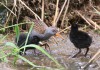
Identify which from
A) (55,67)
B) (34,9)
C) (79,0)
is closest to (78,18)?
(79,0)

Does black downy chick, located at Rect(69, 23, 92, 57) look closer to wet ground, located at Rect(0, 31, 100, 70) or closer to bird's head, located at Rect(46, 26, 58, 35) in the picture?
wet ground, located at Rect(0, 31, 100, 70)

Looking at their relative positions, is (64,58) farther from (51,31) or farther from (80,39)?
(51,31)

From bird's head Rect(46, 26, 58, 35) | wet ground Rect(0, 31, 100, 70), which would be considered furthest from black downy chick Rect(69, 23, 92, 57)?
bird's head Rect(46, 26, 58, 35)

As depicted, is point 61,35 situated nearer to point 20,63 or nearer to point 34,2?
point 34,2

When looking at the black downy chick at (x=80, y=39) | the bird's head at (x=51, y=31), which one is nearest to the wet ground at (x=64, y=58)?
the black downy chick at (x=80, y=39)

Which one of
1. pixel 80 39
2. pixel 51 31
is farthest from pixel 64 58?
pixel 51 31

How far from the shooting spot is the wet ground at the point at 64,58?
5.21 m

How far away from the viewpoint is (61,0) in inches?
285

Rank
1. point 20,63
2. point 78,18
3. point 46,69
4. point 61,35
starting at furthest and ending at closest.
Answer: point 78,18 → point 61,35 → point 20,63 → point 46,69

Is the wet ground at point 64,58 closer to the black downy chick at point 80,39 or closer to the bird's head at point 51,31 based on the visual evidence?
the black downy chick at point 80,39

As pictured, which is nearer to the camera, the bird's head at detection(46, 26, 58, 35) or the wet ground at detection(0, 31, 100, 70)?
the wet ground at detection(0, 31, 100, 70)

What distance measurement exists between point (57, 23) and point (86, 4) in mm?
802

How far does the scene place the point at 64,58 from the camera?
18.9ft

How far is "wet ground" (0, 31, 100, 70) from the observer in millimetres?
5211
